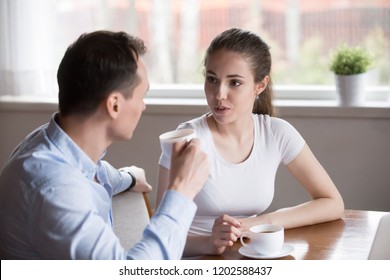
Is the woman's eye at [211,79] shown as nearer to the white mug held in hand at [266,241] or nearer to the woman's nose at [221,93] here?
the woman's nose at [221,93]

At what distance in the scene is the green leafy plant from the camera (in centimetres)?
359

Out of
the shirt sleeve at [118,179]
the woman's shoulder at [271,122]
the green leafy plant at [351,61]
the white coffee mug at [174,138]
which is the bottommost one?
the shirt sleeve at [118,179]

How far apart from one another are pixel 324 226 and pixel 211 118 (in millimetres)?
495

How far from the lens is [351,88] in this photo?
3.60 meters

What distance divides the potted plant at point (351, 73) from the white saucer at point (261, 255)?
193 centimetres

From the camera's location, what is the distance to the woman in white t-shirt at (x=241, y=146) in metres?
2.17

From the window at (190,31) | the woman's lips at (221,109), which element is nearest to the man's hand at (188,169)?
the woman's lips at (221,109)

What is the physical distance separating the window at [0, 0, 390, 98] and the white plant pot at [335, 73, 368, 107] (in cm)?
Answer: 18

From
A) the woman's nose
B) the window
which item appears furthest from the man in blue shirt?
the window

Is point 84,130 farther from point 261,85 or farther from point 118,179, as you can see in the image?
point 261,85

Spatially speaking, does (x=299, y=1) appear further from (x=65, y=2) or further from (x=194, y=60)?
(x=65, y=2)

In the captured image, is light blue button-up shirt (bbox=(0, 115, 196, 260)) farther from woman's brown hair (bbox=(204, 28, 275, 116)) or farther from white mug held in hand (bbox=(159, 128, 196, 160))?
woman's brown hair (bbox=(204, 28, 275, 116))

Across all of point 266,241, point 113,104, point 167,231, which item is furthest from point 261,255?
point 113,104

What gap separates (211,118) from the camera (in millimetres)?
2273
